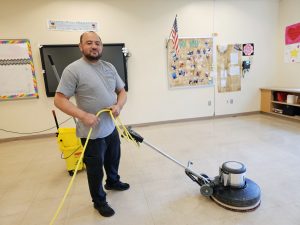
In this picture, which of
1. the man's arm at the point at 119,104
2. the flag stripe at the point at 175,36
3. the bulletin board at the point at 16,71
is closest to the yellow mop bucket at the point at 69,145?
the man's arm at the point at 119,104

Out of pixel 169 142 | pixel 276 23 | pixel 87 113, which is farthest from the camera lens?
pixel 276 23

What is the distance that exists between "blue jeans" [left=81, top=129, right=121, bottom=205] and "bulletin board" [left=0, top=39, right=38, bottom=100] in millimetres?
2899

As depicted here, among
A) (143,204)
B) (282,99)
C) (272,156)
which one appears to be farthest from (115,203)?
(282,99)

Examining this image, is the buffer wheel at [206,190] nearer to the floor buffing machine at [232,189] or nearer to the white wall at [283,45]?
the floor buffing machine at [232,189]

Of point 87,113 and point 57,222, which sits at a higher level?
point 87,113

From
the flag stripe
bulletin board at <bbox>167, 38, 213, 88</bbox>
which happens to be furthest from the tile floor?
the flag stripe

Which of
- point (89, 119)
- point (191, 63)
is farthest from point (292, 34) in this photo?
point (89, 119)

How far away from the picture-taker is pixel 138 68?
4430 millimetres

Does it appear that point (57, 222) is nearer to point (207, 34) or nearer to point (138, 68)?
point (138, 68)

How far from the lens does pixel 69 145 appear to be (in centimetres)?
252

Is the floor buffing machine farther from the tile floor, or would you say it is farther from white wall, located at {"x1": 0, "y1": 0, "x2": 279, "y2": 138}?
white wall, located at {"x1": 0, "y1": 0, "x2": 279, "y2": 138}

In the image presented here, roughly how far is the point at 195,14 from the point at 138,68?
1708 millimetres

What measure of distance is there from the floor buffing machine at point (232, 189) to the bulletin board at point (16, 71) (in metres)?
3.15

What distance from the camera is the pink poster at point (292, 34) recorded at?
443 cm
